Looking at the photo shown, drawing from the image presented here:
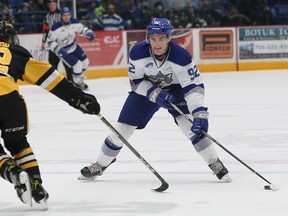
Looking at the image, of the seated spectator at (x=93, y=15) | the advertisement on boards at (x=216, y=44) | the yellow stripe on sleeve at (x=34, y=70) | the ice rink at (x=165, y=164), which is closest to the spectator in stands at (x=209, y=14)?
the advertisement on boards at (x=216, y=44)

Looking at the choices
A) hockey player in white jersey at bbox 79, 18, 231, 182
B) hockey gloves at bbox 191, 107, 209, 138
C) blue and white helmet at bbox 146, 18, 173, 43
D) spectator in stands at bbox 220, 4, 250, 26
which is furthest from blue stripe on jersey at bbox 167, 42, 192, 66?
spectator in stands at bbox 220, 4, 250, 26

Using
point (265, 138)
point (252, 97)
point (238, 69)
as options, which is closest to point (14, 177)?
point (265, 138)

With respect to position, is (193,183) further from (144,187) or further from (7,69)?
(7,69)

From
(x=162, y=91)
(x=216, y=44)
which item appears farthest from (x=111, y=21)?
(x=162, y=91)

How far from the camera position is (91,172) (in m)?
5.37

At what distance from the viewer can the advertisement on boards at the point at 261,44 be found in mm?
14930

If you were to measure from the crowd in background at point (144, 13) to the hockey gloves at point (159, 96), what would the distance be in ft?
30.5

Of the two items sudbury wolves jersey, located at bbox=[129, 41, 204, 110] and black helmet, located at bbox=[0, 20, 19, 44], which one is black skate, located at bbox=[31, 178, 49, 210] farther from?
sudbury wolves jersey, located at bbox=[129, 41, 204, 110]

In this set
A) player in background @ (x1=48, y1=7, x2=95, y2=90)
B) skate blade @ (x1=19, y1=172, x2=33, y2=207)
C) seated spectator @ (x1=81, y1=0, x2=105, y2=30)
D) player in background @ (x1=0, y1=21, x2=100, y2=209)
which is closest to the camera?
skate blade @ (x1=19, y1=172, x2=33, y2=207)

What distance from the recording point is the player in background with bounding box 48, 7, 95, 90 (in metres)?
12.4

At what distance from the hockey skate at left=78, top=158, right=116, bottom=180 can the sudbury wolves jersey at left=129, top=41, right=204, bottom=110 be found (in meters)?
0.57

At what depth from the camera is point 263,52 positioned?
15.0 metres

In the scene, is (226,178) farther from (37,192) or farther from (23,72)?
(23,72)

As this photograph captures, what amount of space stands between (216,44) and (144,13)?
5.59 ft
